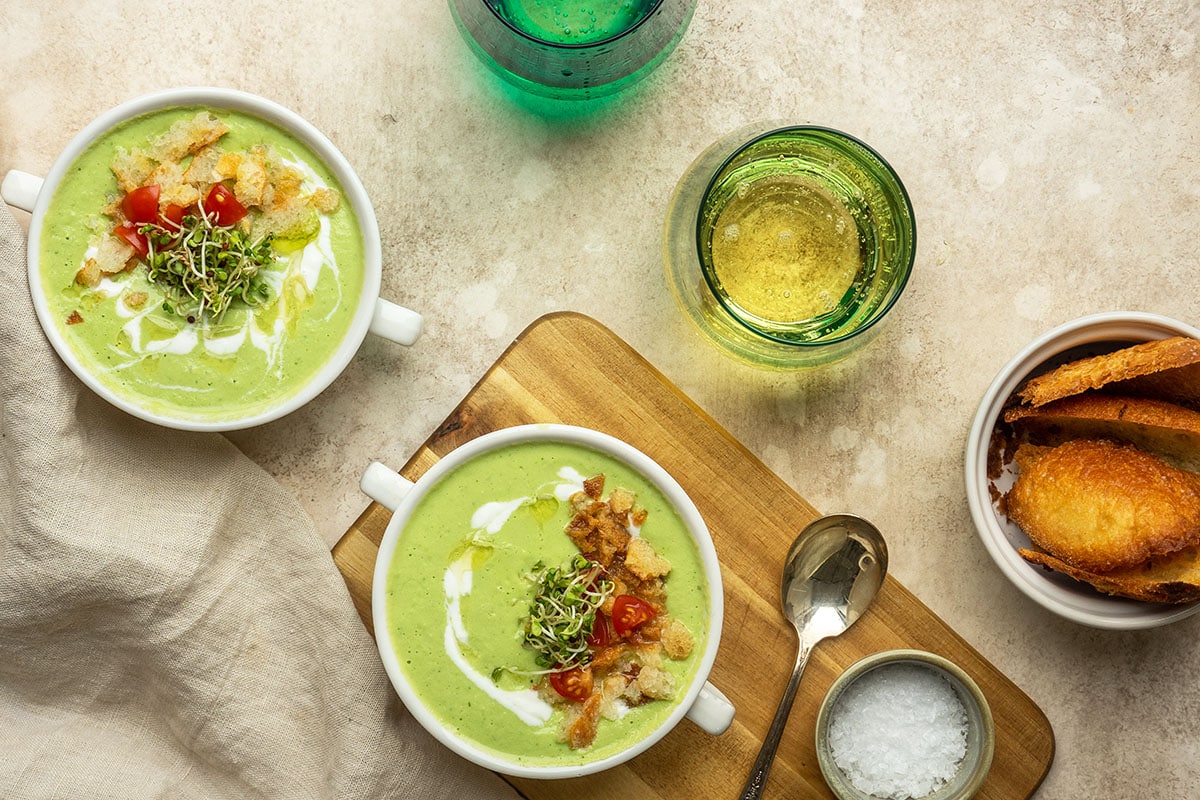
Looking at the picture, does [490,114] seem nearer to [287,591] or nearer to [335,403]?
[335,403]

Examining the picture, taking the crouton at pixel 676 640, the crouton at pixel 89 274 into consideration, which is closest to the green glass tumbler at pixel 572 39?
the crouton at pixel 89 274

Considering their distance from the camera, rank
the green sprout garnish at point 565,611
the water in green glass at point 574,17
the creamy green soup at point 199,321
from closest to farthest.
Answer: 1. the green sprout garnish at point 565,611
2. the creamy green soup at point 199,321
3. the water in green glass at point 574,17

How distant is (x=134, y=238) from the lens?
6.04 feet

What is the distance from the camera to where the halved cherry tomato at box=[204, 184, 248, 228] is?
1.84 m

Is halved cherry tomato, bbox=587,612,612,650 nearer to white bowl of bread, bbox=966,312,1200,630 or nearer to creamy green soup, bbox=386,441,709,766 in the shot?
creamy green soup, bbox=386,441,709,766

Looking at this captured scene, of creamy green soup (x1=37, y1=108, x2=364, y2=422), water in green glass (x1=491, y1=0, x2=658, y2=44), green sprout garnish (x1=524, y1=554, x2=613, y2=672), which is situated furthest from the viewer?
water in green glass (x1=491, y1=0, x2=658, y2=44)

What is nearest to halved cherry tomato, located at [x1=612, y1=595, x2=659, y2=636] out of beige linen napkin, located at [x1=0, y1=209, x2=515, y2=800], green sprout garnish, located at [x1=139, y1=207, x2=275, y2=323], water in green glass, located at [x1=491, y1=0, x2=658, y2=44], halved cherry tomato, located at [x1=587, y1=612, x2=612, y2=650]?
halved cherry tomato, located at [x1=587, y1=612, x2=612, y2=650]

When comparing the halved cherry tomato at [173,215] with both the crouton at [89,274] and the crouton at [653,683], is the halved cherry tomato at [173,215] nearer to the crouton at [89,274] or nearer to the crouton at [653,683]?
the crouton at [89,274]

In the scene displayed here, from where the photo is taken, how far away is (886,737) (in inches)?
76.4

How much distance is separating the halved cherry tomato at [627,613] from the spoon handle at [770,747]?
34cm

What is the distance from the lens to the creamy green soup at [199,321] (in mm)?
1855

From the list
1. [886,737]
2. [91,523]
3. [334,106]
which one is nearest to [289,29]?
[334,106]

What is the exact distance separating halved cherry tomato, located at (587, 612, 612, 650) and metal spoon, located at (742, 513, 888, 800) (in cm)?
36

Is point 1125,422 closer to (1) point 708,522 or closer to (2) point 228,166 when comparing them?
(1) point 708,522
